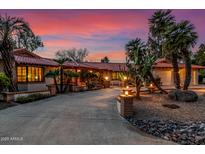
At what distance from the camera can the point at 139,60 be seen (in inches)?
457

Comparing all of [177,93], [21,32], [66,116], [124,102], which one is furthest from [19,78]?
[177,93]

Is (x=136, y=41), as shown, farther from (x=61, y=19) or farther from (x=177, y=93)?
(x=61, y=19)

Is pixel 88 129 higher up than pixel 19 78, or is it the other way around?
pixel 19 78

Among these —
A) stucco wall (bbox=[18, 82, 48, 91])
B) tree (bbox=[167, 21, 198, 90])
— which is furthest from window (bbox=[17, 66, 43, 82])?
tree (bbox=[167, 21, 198, 90])

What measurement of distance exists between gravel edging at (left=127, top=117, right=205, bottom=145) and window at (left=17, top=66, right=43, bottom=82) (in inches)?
380

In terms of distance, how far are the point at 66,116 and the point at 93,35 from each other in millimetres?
6939

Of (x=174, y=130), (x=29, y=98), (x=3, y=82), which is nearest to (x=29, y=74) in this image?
(x=29, y=98)

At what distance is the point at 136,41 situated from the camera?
12383 millimetres

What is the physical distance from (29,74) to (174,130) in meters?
11.7

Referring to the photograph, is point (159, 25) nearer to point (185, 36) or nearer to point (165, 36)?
A: point (165, 36)

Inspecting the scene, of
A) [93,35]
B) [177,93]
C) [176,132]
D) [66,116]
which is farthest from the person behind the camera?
[93,35]

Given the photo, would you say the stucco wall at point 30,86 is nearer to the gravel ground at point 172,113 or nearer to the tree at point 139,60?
the tree at point 139,60

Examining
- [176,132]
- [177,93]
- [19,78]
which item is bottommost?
[176,132]

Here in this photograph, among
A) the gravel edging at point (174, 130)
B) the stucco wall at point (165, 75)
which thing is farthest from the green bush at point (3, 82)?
the stucco wall at point (165, 75)
